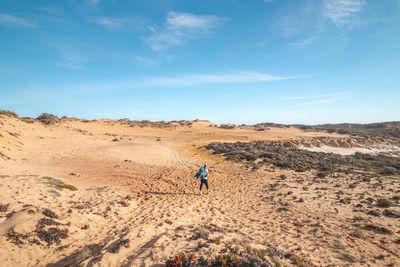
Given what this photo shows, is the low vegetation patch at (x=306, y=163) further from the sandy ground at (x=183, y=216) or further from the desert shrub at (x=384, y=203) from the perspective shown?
the desert shrub at (x=384, y=203)

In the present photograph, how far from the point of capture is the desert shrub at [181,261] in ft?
15.5

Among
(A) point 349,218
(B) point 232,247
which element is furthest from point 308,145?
(B) point 232,247

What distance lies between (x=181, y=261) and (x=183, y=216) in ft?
13.3

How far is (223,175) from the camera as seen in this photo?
17.1m

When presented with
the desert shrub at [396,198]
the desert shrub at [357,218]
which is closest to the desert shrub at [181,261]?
the desert shrub at [357,218]

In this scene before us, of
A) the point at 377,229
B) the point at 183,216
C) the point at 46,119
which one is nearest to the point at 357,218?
the point at 377,229

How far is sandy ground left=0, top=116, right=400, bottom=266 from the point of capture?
5656 millimetres

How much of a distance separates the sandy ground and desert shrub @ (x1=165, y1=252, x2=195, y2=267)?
298 mm

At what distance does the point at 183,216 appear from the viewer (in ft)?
28.8

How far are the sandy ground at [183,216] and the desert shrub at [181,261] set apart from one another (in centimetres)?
30

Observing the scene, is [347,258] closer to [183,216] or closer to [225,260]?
[225,260]

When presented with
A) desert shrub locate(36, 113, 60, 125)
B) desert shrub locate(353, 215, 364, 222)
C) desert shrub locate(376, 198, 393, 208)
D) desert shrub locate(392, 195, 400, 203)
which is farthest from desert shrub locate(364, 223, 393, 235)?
desert shrub locate(36, 113, 60, 125)

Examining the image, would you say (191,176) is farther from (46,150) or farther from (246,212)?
(46,150)

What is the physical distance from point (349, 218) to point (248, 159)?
13586 mm
